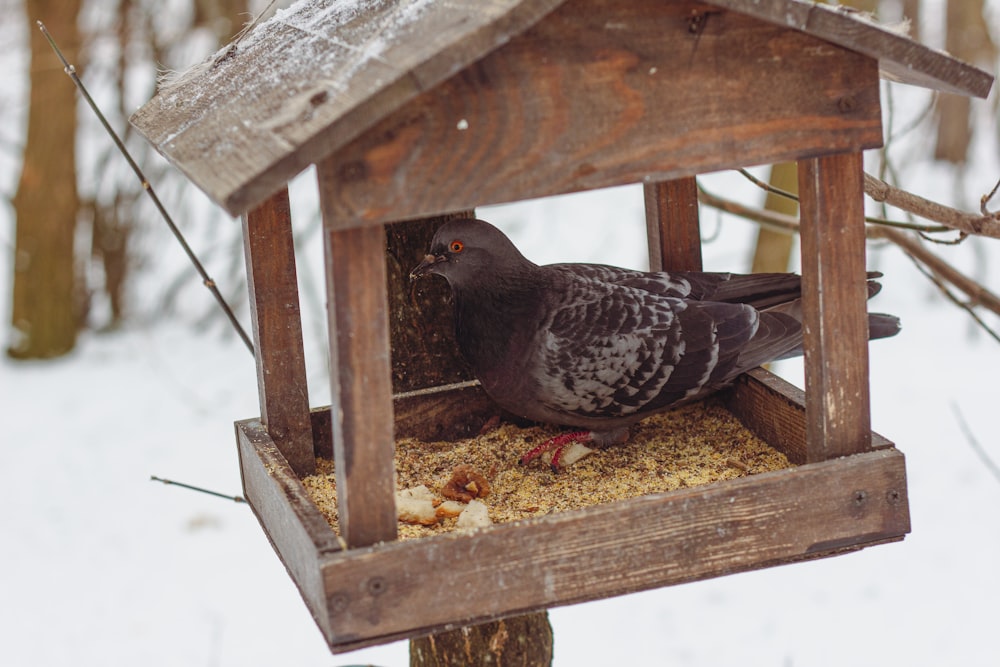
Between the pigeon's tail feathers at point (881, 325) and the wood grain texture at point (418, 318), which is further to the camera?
the wood grain texture at point (418, 318)

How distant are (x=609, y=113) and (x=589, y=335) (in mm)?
754

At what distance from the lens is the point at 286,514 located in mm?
2203

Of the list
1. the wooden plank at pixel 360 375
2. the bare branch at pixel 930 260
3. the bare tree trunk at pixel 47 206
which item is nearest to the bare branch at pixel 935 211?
the bare branch at pixel 930 260

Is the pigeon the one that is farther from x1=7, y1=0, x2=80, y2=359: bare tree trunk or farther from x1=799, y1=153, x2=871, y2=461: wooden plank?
x1=7, y1=0, x2=80, y2=359: bare tree trunk

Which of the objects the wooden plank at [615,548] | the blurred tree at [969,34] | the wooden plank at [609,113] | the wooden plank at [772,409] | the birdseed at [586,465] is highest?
the blurred tree at [969,34]

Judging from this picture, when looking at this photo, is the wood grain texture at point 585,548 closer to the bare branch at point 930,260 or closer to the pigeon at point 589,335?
the pigeon at point 589,335

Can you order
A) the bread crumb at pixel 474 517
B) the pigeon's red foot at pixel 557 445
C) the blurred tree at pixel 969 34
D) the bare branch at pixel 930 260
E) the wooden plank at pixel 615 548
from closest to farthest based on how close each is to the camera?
the wooden plank at pixel 615 548, the bread crumb at pixel 474 517, the pigeon's red foot at pixel 557 445, the bare branch at pixel 930 260, the blurred tree at pixel 969 34

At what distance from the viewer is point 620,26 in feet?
6.14

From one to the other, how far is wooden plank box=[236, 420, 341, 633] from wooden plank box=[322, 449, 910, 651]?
0.07m

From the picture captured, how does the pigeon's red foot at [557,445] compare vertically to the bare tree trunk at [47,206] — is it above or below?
below

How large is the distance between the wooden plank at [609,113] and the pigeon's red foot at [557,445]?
892mm

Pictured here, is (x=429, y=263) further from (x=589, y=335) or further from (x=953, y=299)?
(x=953, y=299)

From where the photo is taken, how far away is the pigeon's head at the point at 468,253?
2.65 m

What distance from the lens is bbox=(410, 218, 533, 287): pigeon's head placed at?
2.65 metres
